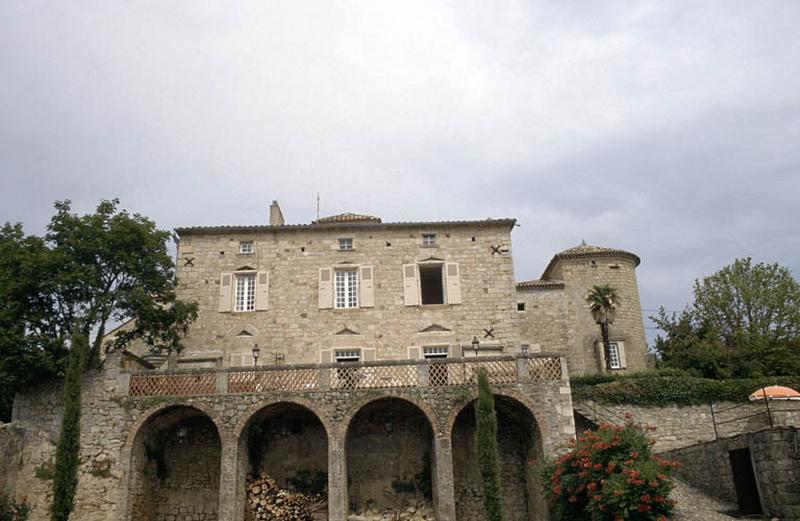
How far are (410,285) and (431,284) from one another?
2786 mm

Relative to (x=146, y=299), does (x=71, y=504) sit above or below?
below

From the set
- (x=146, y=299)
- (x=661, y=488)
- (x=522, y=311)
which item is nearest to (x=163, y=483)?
(x=146, y=299)

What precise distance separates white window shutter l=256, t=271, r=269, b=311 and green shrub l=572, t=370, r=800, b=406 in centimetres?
1169

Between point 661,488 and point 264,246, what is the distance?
16.6 meters

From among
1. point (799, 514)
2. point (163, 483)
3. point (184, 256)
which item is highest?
point (184, 256)

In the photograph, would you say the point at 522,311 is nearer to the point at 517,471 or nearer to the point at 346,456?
the point at 517,471

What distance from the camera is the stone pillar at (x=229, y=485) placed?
18.2 meters

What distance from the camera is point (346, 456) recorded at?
1959cm

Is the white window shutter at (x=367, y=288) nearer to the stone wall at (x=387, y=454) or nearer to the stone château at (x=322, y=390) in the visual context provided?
the stone château at (x=322, y=390)

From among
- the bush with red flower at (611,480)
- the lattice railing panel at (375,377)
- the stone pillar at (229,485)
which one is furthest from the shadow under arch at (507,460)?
the stone pillar at (229,485)

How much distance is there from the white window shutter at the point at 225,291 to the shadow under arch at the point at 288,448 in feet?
18.0

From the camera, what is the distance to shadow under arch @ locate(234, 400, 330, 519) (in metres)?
20.2

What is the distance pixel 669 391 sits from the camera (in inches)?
890

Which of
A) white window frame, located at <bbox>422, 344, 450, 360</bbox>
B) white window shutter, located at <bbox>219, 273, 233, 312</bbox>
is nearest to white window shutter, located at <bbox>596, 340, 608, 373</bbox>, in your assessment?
white window frame, located at <bbox>422, 344, 450, 360</bbox>
